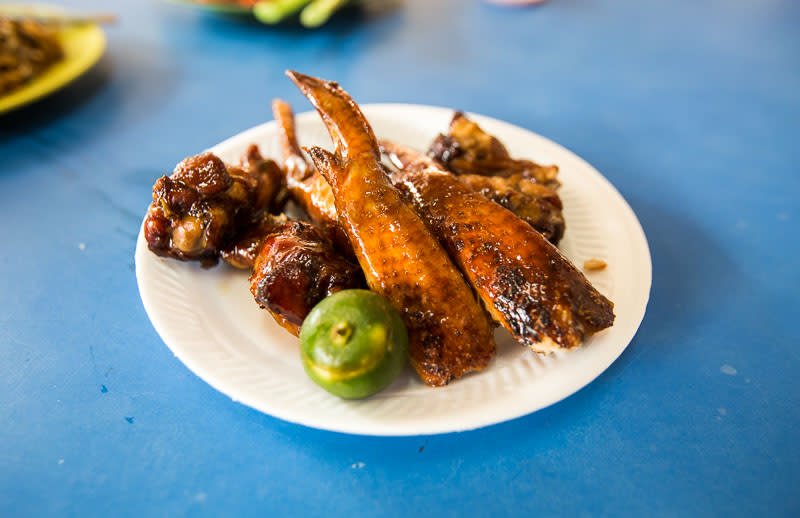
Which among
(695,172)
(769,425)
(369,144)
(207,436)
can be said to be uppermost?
(369,144)

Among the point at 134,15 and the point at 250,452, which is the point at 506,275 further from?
the point at 134,15

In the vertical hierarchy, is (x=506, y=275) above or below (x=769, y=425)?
above

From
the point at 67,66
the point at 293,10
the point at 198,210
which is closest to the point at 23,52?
the point at 67,66

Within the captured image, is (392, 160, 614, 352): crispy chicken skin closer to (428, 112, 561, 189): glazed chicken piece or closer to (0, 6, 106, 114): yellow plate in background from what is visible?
(428, 112, 561, 189): glazed chicken piece

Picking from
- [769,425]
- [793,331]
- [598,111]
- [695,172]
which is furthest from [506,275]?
[598,111]

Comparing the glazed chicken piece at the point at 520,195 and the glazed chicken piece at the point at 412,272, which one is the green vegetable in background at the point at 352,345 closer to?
the glazed chicken piece at the point at 412,272

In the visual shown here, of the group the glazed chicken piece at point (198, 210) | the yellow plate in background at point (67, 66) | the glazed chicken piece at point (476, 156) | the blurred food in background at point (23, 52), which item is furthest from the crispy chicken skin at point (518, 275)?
the blurred food in background at point (23, 52)

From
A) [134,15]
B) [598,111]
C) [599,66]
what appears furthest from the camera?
[134,15]
